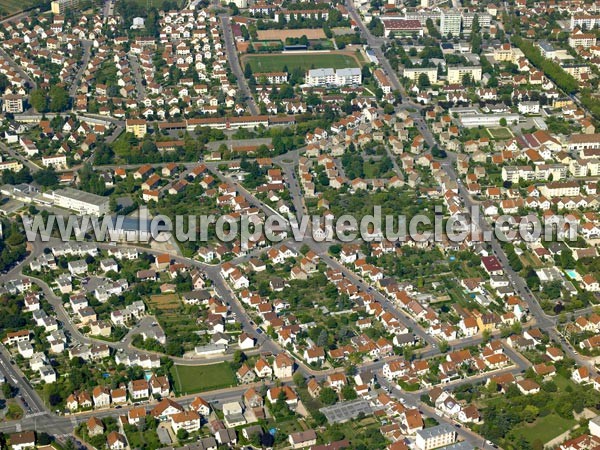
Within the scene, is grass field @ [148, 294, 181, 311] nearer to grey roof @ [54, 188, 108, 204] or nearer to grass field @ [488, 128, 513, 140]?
grey roof @ [54, 188, 108, 204]

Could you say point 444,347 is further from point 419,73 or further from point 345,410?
point 419,73

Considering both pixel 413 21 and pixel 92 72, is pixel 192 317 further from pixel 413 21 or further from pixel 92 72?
pixel 413 21

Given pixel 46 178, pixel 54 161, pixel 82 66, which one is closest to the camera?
pixel 46 178

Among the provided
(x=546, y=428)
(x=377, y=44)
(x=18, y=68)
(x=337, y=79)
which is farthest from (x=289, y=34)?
(x=546, y=428)

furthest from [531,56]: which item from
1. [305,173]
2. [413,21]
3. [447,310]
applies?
[447,310]

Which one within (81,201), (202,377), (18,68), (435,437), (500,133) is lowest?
(435,437)

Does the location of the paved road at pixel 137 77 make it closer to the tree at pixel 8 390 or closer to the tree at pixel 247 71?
the tree at pixel 247 71

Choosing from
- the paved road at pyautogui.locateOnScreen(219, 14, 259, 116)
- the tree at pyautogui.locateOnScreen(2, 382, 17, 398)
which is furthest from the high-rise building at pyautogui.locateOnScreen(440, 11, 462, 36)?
the tree at pyautogui.locateOnScreen(2, 382, 17, 398)
